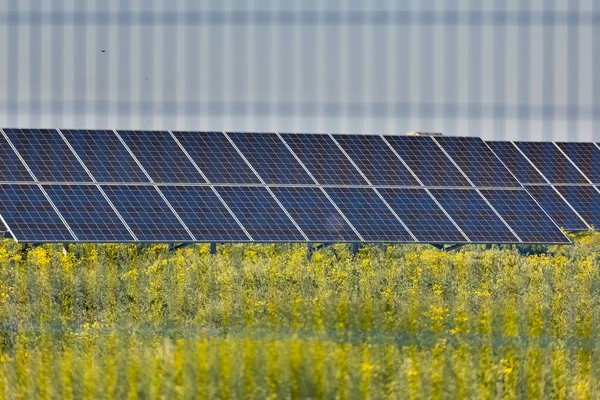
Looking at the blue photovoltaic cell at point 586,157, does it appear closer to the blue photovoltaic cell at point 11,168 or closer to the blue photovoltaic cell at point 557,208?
the blue photovoltaic cell at point 557,208

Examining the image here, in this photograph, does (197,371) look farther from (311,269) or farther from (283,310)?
(311,269)

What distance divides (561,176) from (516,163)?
1.06m

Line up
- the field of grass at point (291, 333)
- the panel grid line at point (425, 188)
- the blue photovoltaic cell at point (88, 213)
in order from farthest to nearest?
the panel grid line at point (425, 188) → the blue photovoltaic cell at point (88, 213) → the field of grass at point (291, 333)

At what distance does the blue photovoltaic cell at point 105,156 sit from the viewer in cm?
1869

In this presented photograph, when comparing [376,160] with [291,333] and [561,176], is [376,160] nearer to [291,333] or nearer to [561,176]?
[561,176]

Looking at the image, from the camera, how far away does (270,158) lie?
19969 mm

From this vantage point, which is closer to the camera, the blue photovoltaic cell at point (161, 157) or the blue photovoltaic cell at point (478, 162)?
the blue photovoltaic cell at point (161, 157)

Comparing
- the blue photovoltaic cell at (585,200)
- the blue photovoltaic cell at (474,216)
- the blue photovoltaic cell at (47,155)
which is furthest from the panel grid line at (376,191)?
the blue photovoltaic cell at (585,200)

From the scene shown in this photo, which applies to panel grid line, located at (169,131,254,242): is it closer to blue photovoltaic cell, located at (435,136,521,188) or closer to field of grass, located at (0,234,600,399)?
field of grass, located at (0,234,600,399)

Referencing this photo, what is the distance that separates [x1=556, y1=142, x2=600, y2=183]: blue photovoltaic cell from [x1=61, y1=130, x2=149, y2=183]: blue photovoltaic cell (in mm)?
11106

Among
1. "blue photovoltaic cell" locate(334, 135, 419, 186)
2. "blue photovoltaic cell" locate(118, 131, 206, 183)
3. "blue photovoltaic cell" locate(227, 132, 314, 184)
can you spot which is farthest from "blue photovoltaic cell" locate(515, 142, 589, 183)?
"blue photovoltaic cell" locate(118, 131, 206, 183)

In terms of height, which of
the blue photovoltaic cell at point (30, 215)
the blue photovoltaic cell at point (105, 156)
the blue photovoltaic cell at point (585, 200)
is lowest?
the blue photovoltaic cell at point (30, 215)

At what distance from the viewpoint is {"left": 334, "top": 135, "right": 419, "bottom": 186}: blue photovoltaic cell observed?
1975cm

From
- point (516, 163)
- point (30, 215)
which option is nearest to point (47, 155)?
point (30, 215)
